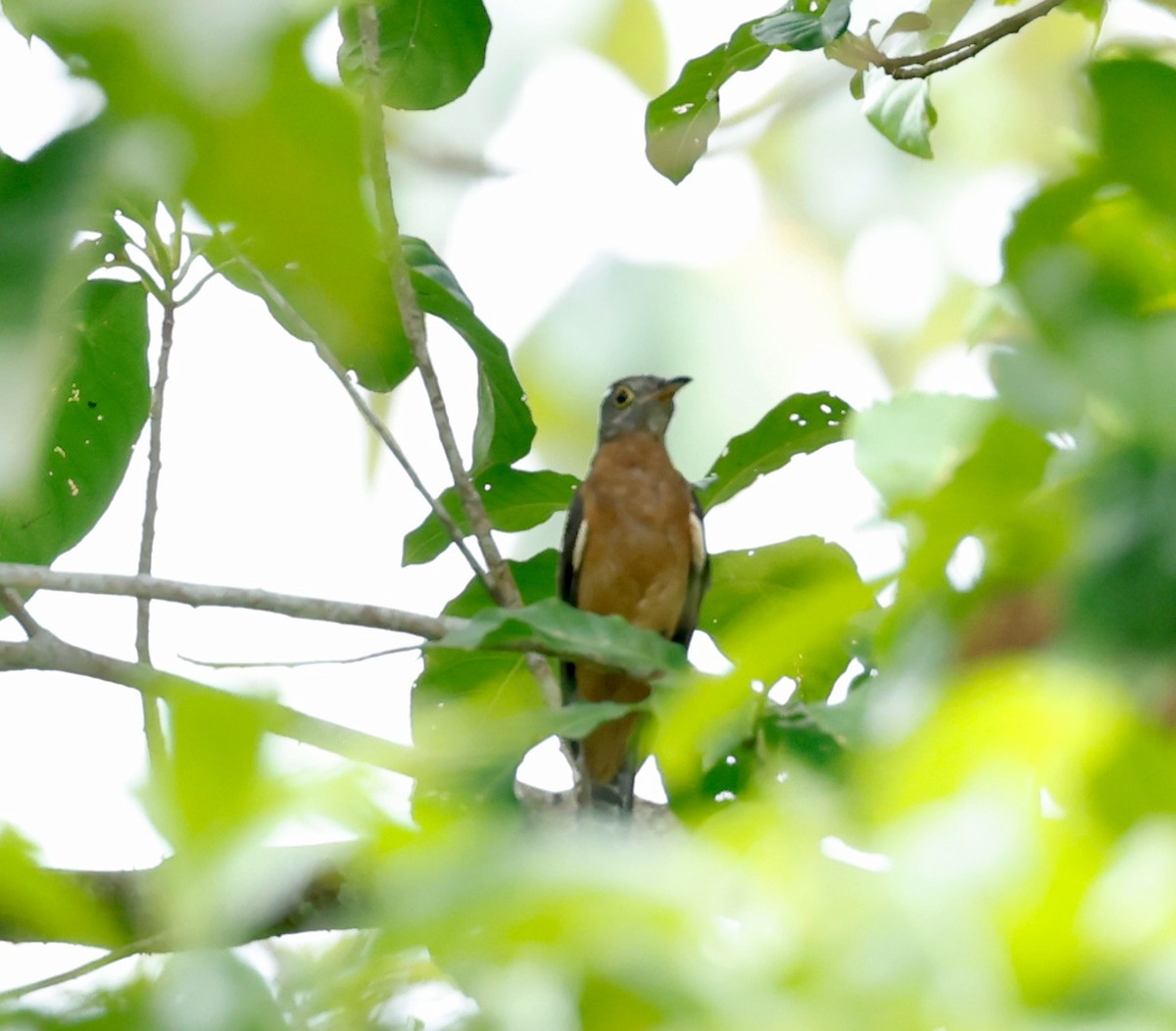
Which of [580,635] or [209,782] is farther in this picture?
[580,635]

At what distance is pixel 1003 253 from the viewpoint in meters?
0.80

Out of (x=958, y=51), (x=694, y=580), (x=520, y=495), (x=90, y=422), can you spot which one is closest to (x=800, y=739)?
(x=958, y=51)

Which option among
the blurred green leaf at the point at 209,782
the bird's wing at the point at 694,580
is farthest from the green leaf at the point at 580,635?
the bird's wing at the point at 694,580

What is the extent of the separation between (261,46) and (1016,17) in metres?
3.96

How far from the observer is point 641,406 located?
27.0 ft

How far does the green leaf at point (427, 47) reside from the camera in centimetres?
430

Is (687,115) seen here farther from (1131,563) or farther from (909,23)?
(1131,563)

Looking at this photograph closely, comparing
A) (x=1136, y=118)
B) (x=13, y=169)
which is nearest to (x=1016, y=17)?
(x=1136, y=118)

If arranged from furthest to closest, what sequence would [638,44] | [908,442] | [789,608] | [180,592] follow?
[638,44] → [180,592] → [908,442] → [789,608]

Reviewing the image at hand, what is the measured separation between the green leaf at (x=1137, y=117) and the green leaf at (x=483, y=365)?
13.9 feet

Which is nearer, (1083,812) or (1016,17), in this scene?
(1083,812)

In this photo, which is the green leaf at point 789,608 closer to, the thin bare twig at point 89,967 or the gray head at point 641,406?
the thin bare twig at point 89,967

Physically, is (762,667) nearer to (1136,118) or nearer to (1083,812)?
(1083,812)

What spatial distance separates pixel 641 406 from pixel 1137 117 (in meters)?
7.44
